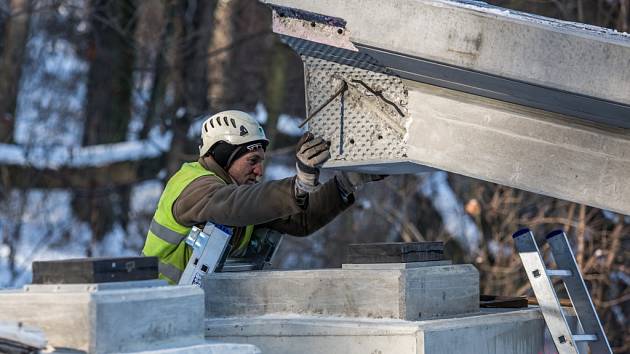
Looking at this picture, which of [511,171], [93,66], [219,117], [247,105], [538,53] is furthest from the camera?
[93,66]

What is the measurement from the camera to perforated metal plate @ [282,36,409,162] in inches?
203

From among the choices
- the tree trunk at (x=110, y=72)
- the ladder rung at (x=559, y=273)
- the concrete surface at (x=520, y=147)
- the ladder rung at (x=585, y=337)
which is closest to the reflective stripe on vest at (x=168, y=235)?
the concrete surface at (x=520, y=147)

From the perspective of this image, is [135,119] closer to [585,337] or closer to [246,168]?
[246,168]

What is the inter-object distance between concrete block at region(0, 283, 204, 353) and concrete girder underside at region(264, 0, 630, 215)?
4.23 feet

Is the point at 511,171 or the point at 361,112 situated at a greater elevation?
the point at 361,112

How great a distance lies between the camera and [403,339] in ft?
16.0

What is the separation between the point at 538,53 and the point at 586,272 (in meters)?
7.49

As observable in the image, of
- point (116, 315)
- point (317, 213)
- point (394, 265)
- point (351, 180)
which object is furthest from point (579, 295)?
point (116, 315)

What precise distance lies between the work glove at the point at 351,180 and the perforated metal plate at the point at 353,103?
537 mm

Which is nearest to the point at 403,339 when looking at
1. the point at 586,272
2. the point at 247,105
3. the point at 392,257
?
the point at 392,257

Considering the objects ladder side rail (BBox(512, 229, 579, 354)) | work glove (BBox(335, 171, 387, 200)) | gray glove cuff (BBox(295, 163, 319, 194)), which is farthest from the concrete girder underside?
ladder side rail (BBox(512, 229, 579, 354))

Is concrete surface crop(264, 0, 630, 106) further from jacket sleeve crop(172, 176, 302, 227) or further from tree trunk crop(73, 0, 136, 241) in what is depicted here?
tree trunk crop(73, 0, 136, 241)

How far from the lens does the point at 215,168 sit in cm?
641

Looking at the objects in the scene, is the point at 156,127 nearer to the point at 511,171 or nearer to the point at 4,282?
the point at 4,282
